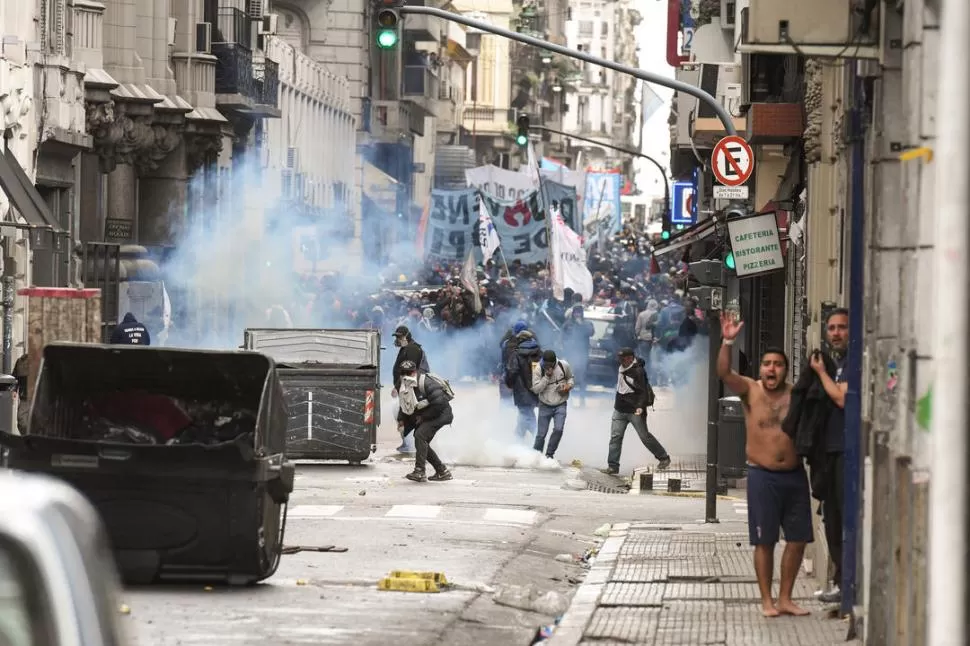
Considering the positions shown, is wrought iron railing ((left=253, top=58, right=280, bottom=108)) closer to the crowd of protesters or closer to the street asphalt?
the crowd of protesters

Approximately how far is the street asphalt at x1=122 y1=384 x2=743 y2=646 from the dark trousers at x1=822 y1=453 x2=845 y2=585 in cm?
186

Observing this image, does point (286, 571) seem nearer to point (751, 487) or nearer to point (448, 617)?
point (448, 617)

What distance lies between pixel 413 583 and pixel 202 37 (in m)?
29.2

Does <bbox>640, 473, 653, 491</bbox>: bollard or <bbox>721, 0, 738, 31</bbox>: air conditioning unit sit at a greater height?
<bbox>721, 0, 738, 31</bbox>: air conditioning unit

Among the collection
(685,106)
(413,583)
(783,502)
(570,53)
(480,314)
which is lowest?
(413,583)

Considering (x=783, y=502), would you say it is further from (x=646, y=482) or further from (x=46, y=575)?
(x=646, y=482)

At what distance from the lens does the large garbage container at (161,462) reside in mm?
11875

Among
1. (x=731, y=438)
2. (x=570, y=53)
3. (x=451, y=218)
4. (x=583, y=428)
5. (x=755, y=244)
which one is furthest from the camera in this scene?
(x=451, y=218)

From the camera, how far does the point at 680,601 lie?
1280 centimetres

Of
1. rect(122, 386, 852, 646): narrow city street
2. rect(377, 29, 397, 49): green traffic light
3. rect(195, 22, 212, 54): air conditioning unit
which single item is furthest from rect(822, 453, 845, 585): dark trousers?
rect(195, 22, 212, 54): air conditioning unit

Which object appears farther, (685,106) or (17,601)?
(685,106)

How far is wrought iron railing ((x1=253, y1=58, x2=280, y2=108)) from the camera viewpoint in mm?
44344

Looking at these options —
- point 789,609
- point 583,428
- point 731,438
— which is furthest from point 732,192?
point 789,609

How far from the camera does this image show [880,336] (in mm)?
9516
